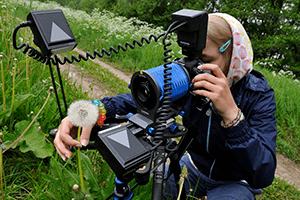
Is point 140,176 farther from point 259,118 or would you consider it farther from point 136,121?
point 259,118

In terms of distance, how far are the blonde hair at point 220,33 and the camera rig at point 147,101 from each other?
443 mm

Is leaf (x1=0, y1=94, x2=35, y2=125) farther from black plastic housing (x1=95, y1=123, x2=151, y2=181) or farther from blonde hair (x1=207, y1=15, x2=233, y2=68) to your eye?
blonde hair (x1=207, y1=15, x2=233, y2=68)

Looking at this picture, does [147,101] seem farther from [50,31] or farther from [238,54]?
[238,54]

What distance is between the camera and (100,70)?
449 cm

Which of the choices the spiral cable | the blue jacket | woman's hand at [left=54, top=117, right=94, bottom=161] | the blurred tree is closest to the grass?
woman's hand at [left=54, top=117, right=94, bottom=161]

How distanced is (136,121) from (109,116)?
56 centimetres

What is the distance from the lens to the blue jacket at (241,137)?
0.98 metres

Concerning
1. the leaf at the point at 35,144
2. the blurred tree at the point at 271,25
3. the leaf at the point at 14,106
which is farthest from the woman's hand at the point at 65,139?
the blurred tree at the point at 271,25

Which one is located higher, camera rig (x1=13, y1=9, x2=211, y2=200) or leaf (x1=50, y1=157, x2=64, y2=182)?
camera rig (x1=13, y1=9, x2=211, y2=200)

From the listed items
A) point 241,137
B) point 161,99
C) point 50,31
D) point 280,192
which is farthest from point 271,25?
point 50,31

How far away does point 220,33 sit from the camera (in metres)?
1.21

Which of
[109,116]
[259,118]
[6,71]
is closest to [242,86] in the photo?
[259,118]

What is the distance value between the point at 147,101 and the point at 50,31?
0.39 meters

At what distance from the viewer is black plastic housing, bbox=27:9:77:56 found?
0.59 m
